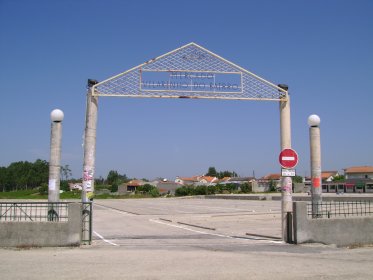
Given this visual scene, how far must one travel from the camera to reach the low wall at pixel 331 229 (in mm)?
12602

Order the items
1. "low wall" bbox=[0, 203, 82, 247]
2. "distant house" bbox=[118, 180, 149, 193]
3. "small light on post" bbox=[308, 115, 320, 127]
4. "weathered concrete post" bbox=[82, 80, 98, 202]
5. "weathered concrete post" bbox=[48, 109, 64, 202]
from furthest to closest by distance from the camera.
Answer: "distant house" bbox=[118, 180, 149, 193] < "small light on post" bbox=[308, 115, 320, 127] < "weathered concrete post" bbox=[82, 80, 98, 202] < "weathered concrete post" bbox=[48, 109, 64, 202] < "low wall" bbox=[0, 203, 82, 247]

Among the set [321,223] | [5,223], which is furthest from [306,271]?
[5,223]

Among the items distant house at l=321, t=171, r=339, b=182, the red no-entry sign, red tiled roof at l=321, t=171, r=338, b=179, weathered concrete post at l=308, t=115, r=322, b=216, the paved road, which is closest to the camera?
the paved road

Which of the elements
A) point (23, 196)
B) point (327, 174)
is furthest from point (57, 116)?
point (327, 174)

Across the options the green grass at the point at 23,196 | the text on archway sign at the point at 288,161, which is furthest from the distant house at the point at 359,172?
the text on archway sign at the point at 288,161

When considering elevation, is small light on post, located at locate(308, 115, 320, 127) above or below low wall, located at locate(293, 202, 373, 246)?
above

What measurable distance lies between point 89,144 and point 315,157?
7.25 meters

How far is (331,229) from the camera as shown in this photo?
42.1 feet

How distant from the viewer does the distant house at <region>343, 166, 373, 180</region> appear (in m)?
111

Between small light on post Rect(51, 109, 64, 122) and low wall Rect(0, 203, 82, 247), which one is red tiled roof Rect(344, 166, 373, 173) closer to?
small light on post Rect(51, 109, 64, 122)

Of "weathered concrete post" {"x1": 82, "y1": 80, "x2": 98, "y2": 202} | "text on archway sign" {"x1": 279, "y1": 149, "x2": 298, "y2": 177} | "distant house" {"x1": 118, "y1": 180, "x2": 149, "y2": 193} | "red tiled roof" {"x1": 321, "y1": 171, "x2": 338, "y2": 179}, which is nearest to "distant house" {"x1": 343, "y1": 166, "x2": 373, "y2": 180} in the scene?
"red tiled roof" {"x1": 321, "y1": 171, "x2": 338, "y2": 179}

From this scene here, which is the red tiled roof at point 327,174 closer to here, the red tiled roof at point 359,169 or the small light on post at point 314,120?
the red tiled roof at point 359,169

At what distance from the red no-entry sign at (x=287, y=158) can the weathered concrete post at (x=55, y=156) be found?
22.8 ft

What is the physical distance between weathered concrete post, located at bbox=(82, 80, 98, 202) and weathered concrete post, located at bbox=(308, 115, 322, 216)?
6.99 metres
